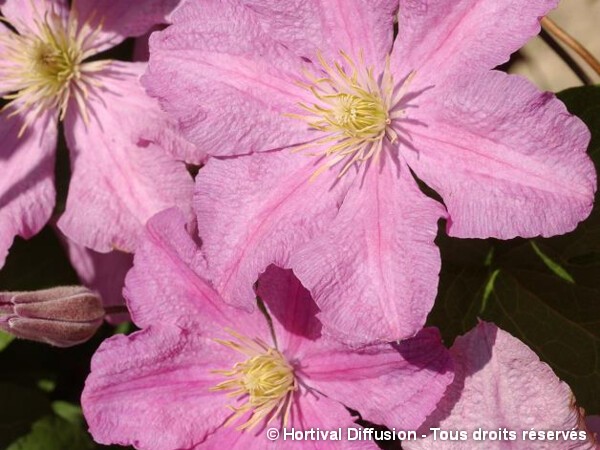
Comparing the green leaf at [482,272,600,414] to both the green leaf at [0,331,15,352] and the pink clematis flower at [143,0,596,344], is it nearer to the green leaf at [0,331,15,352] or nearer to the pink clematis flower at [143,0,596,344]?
the pink clematis flower at [143,0,596,344]

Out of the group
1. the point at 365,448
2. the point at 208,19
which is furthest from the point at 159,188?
the point at 365,448

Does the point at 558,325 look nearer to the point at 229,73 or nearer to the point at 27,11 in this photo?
the point at 229,73

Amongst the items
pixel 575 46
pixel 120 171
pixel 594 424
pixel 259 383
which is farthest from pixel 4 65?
pixel 594 424

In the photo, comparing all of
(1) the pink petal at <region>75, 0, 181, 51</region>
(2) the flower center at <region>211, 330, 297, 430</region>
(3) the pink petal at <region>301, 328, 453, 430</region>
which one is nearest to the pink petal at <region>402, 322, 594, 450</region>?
(3) the pink petal at <region>301, 328, 453, 430</region>

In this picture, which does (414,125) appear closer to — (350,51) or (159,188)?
(350,51)

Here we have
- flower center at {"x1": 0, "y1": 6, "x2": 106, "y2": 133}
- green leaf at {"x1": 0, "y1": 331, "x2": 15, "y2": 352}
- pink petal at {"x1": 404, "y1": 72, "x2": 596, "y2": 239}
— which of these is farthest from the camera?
green leaf at {"x1": 0, "y1": 331, "x2": 15, "y2": 352}
